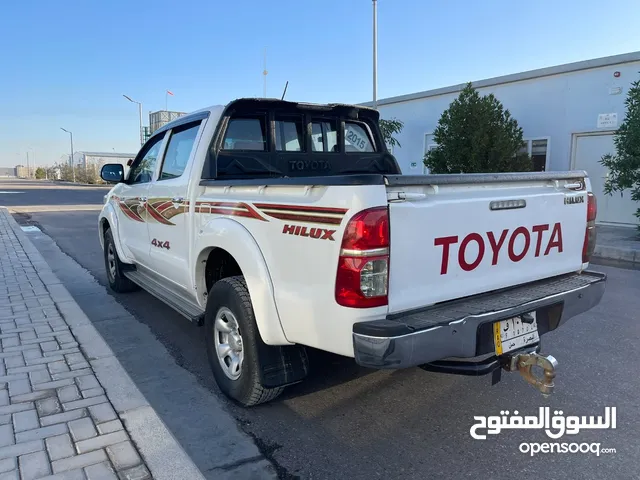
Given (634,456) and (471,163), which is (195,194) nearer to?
(634,456)

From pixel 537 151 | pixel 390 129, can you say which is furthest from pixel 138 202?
pixel 537 151

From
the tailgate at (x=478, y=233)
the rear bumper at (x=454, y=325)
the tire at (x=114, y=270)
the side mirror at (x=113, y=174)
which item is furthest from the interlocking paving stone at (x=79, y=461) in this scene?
the side mirror at (x=113, y=174)

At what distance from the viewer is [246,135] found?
4.14 meters

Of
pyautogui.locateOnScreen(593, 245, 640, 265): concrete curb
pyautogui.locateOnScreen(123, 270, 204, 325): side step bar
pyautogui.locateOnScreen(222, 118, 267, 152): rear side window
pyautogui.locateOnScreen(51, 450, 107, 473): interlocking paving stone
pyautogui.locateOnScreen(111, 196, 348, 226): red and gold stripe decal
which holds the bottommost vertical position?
pyautogui.locateOnScreen(51, 450, 107, 473): interlocking paving stone

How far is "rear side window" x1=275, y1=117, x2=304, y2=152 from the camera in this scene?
4.34m

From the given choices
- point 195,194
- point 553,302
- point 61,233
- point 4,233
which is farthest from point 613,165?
point 4,233

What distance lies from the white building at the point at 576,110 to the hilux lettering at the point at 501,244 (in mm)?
10211

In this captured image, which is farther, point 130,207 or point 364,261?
point 130,207

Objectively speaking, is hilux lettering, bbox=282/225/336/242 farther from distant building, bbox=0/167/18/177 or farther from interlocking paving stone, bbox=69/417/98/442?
distant building, bbox=0/167/18/177

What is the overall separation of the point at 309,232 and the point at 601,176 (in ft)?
39.0

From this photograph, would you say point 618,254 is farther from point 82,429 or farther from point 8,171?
point 8,171

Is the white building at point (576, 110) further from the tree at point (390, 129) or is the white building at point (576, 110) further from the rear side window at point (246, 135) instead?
the rear side window at point (246, 135)

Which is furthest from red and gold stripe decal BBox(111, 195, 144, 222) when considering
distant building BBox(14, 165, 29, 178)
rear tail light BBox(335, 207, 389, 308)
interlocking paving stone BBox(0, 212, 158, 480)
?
distant building BBox(14, 165, 29, 178)

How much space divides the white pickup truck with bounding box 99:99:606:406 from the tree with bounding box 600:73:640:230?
736 cm
